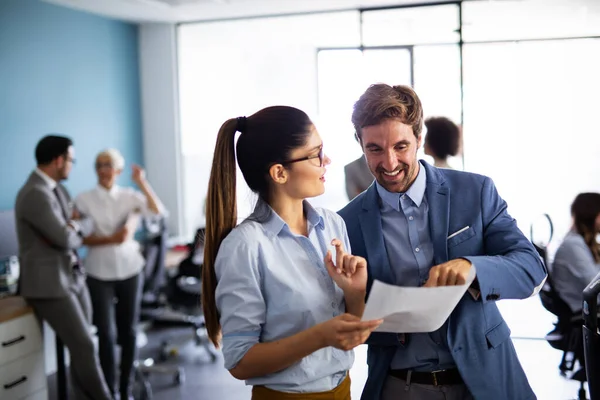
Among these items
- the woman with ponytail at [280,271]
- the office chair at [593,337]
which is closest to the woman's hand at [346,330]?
the woman with ponytail at [280,271]

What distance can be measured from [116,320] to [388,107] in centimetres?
309

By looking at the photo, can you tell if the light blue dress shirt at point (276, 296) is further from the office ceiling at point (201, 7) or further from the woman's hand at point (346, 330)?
the office ceiling at point (201, 7)

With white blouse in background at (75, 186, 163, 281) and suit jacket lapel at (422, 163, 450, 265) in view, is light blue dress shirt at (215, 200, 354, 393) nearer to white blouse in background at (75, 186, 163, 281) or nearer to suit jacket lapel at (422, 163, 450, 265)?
suit jacket lapel at (422, 163, 450, 265)

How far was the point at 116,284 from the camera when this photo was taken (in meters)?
4.02

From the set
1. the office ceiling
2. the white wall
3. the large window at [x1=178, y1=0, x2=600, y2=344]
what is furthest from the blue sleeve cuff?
the white wall

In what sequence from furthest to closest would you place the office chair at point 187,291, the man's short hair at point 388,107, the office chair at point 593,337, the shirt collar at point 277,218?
the office chair at point 187,291
the office chair at point 593,337
the man's short hair at point 388,107
the shirt collar at point 277,218

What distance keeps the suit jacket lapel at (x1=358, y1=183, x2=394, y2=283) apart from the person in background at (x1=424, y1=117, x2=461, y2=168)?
194 cm

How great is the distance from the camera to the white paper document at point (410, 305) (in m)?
1.22

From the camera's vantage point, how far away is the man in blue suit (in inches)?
60.8

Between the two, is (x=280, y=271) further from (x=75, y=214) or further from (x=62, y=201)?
(x=75, y=214)

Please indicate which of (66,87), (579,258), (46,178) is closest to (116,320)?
(46,178)

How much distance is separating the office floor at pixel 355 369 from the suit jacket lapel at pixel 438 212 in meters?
2.75

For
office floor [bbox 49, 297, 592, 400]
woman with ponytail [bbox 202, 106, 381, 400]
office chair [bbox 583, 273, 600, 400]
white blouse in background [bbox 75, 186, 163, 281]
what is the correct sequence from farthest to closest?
office floor [bbox 49, 297, 592, 400] < white blouse in background [bbox 75, 186, 163, 281] < office chair [bbox 583, 273, 600, 400] < woman with ponytail [bbox 202, 106, 381, 400]

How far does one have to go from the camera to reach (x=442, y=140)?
3.50 metres
